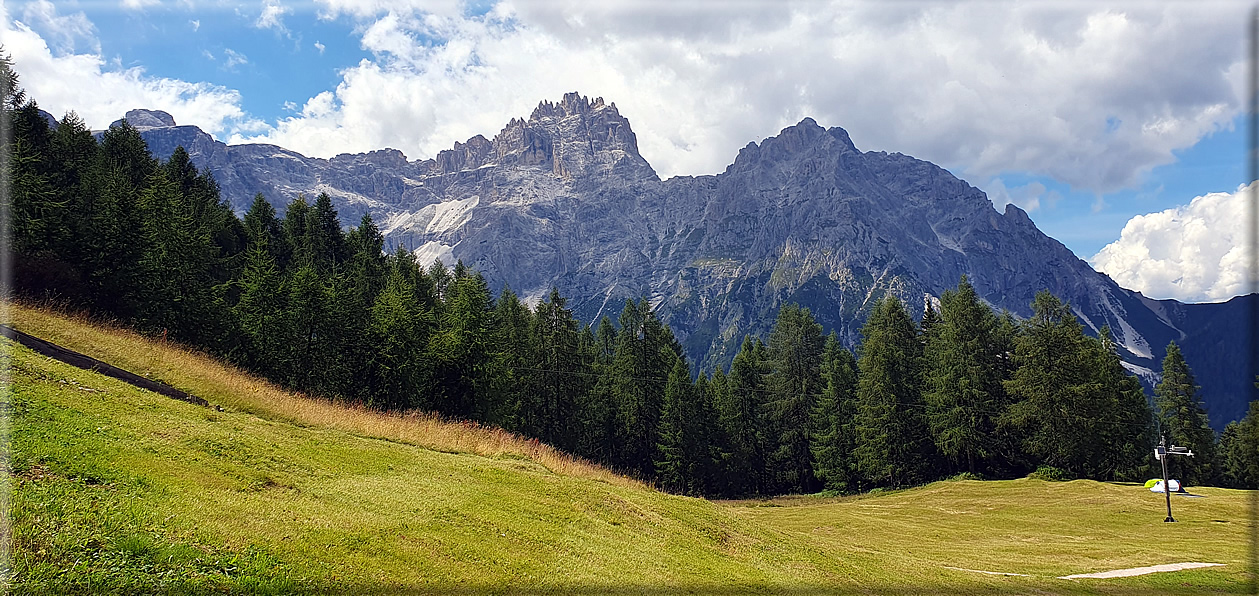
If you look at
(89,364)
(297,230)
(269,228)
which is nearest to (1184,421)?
(89,364)

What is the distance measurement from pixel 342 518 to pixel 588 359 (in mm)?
63384

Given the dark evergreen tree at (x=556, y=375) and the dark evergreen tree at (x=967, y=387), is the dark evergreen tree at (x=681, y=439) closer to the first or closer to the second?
the dark evergreen tree at (x=556, y=375)

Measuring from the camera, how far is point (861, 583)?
14555mm

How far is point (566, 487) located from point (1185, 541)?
2996 centimetres

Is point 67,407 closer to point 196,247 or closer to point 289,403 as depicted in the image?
point 289,403

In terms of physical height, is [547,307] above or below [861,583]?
above

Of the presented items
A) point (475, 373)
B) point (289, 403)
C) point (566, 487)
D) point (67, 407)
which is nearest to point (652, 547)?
point (566, 487)

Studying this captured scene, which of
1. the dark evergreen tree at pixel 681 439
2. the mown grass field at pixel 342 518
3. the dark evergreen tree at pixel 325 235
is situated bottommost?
the dark evergreen tree at pixel 681 439

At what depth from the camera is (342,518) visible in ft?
33.5

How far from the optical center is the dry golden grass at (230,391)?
1817 cm

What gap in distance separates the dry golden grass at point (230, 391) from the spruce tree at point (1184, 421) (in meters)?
75.9

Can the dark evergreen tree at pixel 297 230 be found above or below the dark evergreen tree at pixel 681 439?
above

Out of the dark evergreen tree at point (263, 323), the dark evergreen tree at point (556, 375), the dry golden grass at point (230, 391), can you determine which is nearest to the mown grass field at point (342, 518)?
the dry golden grass at point (230, 391)

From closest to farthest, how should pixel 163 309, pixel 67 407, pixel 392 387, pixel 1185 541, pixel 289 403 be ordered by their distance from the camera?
pixel 67 407 → pixel 289 403 → pixel 1185 541 → pixel 163 309 → pixel 392 387
